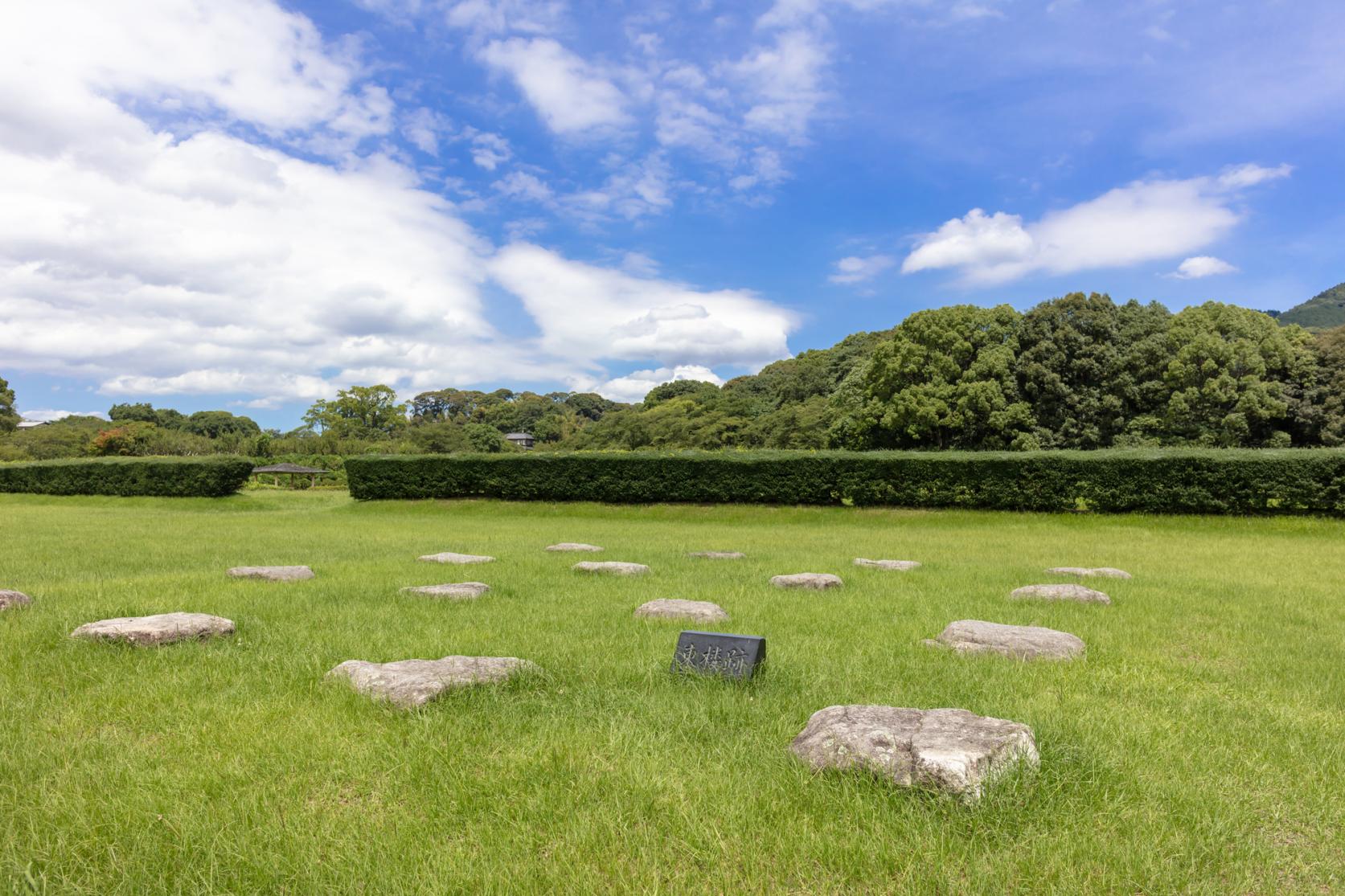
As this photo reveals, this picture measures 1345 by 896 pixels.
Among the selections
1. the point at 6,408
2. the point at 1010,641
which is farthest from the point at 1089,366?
the point at 6,408

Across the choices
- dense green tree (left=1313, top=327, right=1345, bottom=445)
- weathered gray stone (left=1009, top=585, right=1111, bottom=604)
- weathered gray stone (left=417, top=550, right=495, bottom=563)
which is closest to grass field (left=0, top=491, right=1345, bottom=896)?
weathered gray stone (left=1009, top=585, right=1111, bottom=604)

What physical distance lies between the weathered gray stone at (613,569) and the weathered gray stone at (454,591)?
1741 mm

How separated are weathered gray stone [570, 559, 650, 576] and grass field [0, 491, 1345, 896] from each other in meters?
1.34

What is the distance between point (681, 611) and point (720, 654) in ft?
6.16

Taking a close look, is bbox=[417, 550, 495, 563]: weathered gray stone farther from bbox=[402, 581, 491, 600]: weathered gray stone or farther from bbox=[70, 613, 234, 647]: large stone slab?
bbox=[70, 613, 234, 647]: large stone slab

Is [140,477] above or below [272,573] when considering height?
above

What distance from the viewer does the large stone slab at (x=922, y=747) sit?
2.78 meters

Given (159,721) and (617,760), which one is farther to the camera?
(159,721)

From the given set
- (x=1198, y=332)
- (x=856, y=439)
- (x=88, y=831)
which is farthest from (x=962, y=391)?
(x=88, y=831)

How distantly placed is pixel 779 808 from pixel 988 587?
6.42 metres

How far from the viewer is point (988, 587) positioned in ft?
27.3

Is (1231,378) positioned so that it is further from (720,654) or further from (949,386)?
(720,654)

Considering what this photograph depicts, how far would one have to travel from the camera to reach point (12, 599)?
6.27 metres

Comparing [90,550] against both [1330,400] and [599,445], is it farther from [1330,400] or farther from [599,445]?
[599,445]
